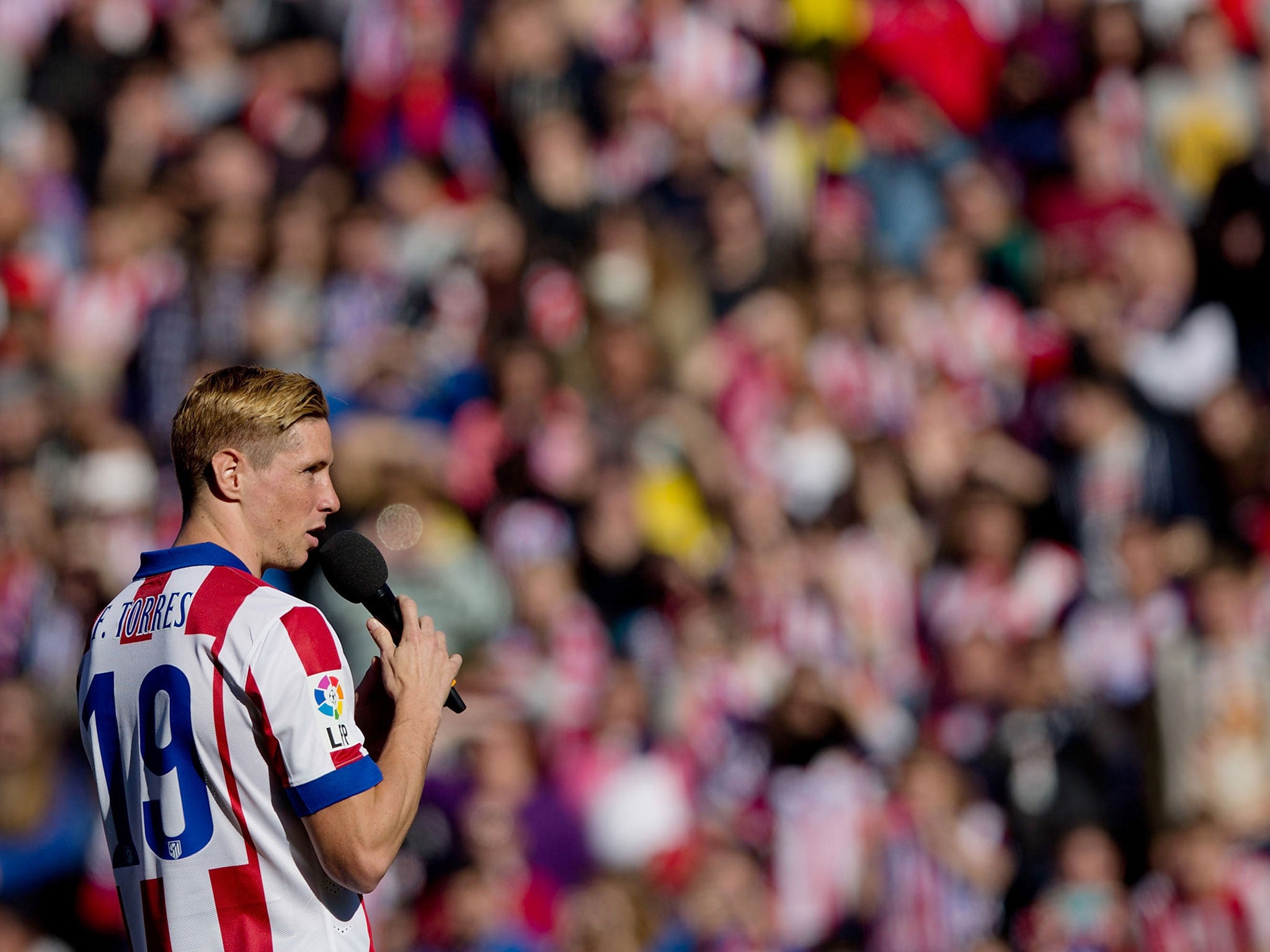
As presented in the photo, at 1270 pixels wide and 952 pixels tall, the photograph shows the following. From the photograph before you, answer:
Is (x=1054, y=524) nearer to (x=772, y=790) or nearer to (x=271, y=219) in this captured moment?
(x=772, y=790)

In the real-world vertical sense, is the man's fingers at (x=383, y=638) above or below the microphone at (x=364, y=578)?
below

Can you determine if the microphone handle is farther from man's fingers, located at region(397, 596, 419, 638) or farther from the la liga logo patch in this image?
the la liga logo patch

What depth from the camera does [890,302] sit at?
31.8ft

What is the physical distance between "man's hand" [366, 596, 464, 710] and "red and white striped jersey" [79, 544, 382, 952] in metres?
0.09

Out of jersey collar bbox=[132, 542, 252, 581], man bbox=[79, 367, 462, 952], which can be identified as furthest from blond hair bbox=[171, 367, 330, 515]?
jersey collar bbox=[132, 542, 252, 581]

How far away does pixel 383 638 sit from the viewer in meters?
2.99

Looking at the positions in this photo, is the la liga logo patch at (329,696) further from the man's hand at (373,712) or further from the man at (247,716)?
the man's hand at (373,712)

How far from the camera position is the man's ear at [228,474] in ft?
9.84

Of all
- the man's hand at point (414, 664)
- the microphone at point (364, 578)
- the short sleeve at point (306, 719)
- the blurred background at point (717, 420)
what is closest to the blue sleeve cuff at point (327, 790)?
the short sleeve at point (306, 719)

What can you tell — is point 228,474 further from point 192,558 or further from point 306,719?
point 306,719

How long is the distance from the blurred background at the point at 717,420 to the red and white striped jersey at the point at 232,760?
404 centimetres

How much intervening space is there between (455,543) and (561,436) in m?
1.00

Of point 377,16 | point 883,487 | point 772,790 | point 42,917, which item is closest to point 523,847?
point 772,790

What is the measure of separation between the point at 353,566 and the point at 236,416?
351 mm
